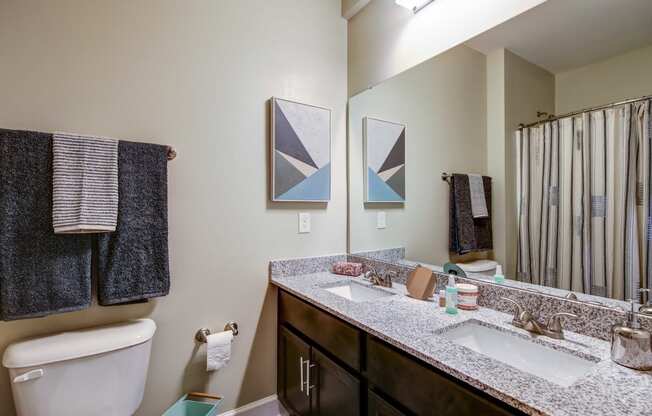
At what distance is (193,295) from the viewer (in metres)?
1.60

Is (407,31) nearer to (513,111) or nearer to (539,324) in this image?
(513,111)

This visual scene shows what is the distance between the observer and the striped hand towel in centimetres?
120

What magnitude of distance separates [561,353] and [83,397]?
1.67 m

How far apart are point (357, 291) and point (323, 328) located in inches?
17.9

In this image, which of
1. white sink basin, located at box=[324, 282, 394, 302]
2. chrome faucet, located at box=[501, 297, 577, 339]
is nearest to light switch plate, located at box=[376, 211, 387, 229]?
white sink basin, located at box=[324, 282, 394, 302]

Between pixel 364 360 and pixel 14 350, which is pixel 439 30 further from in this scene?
pixel 14 350

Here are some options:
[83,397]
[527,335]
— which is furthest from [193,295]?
[527,335]

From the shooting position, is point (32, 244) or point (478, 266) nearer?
point (32, 244)

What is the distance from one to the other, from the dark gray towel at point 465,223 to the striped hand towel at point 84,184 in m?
1.53

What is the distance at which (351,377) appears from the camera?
47.9 inches

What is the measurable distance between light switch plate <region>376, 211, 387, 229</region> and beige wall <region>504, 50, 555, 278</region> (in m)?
0.74

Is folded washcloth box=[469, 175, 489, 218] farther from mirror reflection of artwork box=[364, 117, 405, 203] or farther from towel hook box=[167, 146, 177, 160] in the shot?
towel hook box=[167, 146, 177, 160]

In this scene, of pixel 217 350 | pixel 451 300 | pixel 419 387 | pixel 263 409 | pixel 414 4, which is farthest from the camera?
pixel 263 409

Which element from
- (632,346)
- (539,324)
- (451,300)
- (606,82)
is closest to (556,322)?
(539,324)
